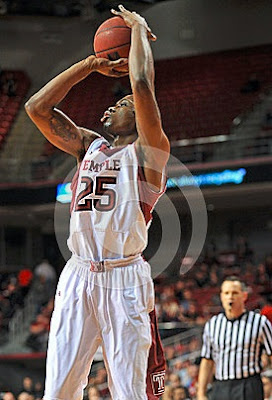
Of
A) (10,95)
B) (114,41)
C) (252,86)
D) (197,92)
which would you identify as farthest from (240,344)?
(10,95)

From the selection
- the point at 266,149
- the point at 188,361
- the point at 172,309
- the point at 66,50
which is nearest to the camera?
the point at 188,361

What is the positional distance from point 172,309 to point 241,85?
21.3ft

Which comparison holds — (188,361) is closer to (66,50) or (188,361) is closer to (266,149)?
(266,149)

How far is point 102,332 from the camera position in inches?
145

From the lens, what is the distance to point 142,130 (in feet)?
12.1

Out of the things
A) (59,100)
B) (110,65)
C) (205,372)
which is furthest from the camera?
(205,372)

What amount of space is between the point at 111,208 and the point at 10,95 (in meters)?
15.6

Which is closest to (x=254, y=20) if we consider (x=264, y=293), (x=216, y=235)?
(x=216, y=235)

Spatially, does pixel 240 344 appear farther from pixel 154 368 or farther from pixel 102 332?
pixel 102 332

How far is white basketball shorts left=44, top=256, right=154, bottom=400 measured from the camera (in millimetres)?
3619

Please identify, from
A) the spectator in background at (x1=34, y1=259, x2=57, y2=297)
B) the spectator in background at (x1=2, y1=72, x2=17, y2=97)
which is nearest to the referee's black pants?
the spectator in background at (x1=34, y1=259, x2=57, y2=297)

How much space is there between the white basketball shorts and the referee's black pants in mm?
2713

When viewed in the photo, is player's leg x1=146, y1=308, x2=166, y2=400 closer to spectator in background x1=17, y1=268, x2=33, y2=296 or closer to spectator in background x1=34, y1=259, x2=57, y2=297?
spectator in background x1=34, y1=259, x2=57, y2=297

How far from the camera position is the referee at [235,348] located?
20.3 feet
